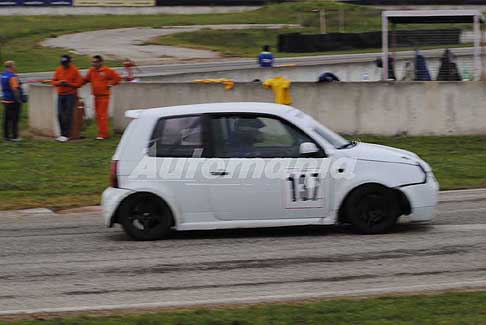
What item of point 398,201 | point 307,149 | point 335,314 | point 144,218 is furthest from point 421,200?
point 335,314

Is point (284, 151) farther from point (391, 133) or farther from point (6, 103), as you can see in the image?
point (6, 103)

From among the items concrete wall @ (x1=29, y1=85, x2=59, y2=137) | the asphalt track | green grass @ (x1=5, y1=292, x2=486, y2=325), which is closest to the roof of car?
the asphalt track

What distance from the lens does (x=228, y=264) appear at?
928 centimetres

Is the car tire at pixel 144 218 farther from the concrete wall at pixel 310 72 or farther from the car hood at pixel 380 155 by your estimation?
the concrete wall at pixel 310 72

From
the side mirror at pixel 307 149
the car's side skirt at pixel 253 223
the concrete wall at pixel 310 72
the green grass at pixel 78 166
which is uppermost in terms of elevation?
the side mirror at pixel 307 149

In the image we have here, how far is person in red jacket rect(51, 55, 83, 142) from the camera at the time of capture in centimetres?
1966

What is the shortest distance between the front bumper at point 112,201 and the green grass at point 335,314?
3.40 meters

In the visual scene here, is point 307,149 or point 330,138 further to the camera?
point 330,138

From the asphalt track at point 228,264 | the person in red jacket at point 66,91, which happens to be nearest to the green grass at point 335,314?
the asphalt track at point 228,264

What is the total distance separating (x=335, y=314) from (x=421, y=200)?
12.0ft

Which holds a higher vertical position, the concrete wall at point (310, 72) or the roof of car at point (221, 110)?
the roof of car at point (221, 110)

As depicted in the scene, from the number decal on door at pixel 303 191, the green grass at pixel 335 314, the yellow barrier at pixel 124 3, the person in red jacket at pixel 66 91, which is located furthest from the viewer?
the yellow barrier at pixel 124 3

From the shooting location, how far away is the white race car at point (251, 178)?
412 inches

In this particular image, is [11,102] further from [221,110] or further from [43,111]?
[221,110]
